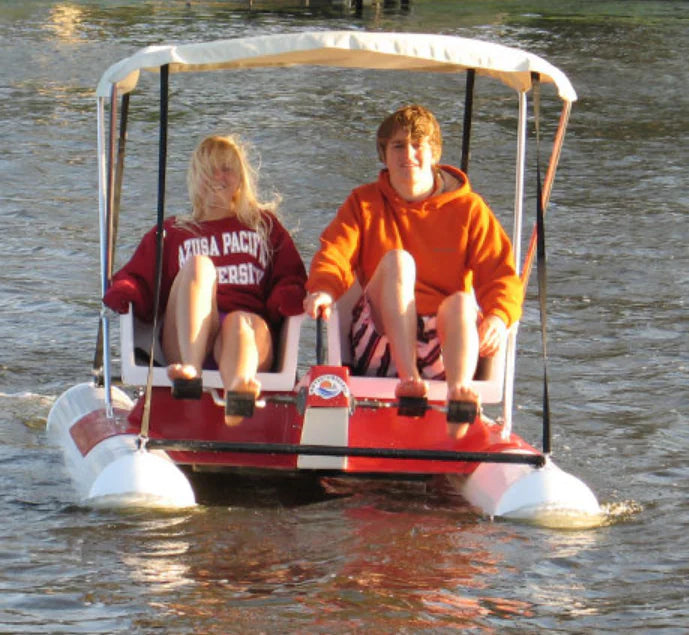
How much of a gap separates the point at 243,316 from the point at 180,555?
3.16 ft

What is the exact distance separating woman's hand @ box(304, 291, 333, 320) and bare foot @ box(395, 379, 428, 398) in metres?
0.41

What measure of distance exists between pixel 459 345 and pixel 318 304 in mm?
564

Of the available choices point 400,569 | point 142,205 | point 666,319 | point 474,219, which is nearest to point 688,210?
point 666,319

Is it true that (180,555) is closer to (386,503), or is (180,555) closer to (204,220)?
(386,503)

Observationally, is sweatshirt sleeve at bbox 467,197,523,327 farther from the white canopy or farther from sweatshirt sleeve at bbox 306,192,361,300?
the white canopy

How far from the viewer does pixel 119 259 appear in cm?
1146

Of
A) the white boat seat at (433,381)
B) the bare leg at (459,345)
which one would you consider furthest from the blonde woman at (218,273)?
the bare leg at (459,345)

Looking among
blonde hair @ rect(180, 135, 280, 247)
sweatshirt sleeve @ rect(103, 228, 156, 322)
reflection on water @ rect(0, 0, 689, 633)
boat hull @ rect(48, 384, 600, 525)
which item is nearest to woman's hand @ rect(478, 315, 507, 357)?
boat hull @ rect(48, 384, 600, 525)

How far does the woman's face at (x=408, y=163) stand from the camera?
617 centimetres

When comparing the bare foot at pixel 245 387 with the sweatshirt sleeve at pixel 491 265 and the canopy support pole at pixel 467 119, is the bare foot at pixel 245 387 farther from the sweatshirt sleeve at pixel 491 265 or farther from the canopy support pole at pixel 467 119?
the canopy support pole at pixel 467 119

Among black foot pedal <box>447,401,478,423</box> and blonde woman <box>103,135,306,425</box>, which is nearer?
black foot pedal <box>447,401,478,423</box>

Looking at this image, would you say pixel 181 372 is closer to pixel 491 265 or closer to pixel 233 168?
pixel 233 168

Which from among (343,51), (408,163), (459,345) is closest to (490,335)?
(459,345)

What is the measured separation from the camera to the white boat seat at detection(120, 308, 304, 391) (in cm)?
604
